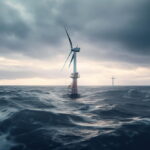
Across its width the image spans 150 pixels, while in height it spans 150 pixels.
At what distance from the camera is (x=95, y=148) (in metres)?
11.9

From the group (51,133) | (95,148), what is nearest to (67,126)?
(51,133)

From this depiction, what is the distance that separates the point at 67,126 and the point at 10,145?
21.0ft

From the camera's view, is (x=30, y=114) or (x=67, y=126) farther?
(x=30, y=114)

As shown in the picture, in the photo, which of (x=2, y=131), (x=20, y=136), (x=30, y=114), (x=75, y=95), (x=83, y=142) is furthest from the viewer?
(x=75, y=95)

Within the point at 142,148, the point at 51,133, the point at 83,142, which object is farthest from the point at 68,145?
the point at 142,148

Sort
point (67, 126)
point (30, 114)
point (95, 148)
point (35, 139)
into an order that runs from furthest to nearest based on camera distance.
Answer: point (30, 114), point (67, 126), point (35, 139), point (95, 148)

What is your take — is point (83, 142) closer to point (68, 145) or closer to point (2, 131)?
point (68, 145)

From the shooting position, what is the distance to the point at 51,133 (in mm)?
15008

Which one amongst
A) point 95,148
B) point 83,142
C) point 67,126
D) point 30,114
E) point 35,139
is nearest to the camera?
point 95,148

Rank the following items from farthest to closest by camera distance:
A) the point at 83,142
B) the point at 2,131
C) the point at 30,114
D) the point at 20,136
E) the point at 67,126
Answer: the point at 30,114
the point at 67,126
the point at 2,131
the point at 20,136
the point at 83,142

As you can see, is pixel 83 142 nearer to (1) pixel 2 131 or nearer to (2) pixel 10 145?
(2) pixel 10 145

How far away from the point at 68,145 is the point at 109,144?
10.5 ft

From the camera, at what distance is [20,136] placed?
14.6 metres

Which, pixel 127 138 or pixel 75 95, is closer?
pixel 127 138
